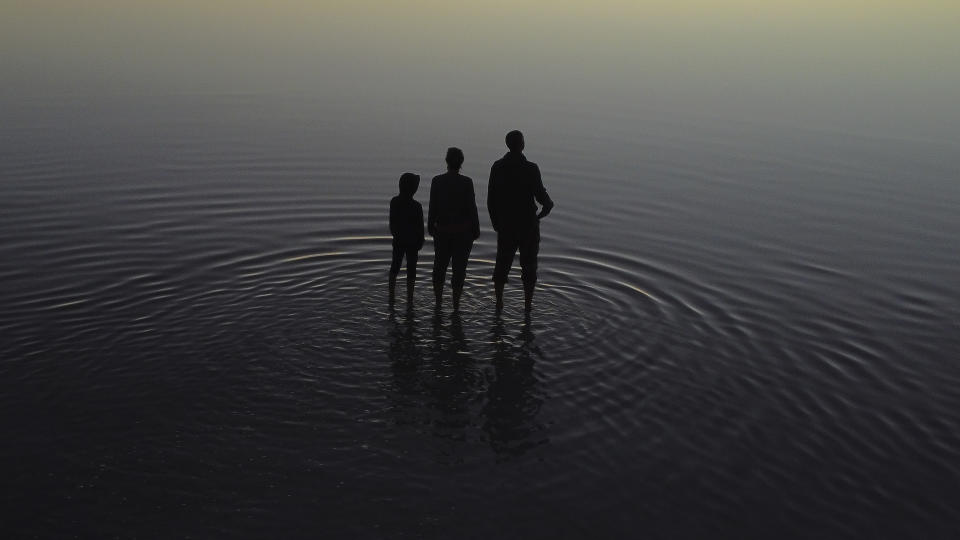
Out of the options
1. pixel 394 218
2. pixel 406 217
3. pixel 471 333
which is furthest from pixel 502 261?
pixel 394 218

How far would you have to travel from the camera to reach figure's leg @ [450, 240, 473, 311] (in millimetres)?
12312

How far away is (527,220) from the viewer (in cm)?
1218

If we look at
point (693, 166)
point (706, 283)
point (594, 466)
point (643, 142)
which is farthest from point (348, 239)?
point (643, 142)

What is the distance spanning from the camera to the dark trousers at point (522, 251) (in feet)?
40.2

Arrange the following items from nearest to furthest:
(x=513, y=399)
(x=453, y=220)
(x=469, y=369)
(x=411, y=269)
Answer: (x=513, y=399), (x=469, y=369), (x=453, y=220), (x=411, y=269)

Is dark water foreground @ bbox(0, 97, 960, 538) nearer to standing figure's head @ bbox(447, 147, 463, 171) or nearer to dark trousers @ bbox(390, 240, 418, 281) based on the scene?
dark trousers @ bbox(390, 240, 418, 281)

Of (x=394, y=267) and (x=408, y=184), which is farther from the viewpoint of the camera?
(x=394, y=267)

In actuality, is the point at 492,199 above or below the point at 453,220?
above

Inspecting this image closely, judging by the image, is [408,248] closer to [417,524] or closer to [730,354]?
[730,354]

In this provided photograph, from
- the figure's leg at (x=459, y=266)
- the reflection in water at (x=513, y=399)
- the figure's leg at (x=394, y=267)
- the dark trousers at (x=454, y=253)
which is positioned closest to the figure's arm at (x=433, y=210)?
the dark trousers at (x=454, y=253)

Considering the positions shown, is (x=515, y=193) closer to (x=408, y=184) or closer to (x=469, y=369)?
(x=408, y=184)

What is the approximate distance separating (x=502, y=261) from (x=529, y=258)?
14.5 inches

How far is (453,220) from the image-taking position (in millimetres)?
12180

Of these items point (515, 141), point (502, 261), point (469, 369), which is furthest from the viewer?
point (502, 261)
